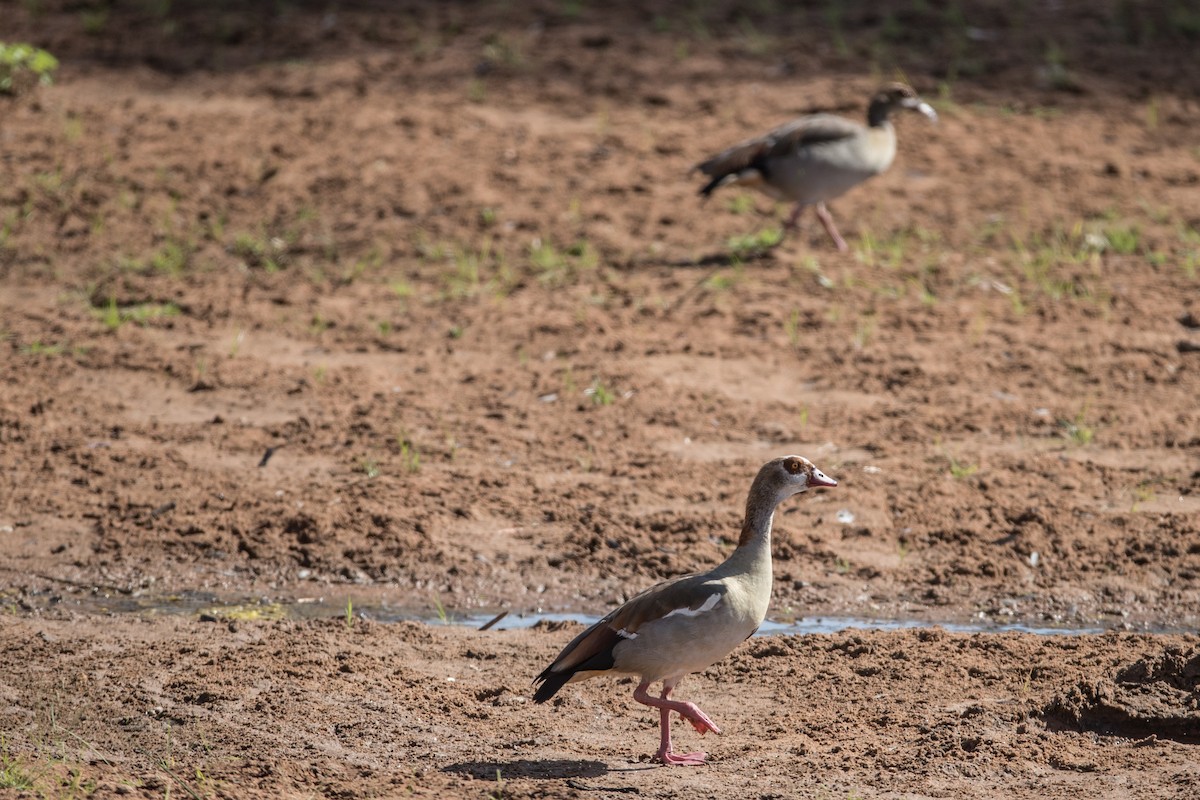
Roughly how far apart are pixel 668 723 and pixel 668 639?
0.35m

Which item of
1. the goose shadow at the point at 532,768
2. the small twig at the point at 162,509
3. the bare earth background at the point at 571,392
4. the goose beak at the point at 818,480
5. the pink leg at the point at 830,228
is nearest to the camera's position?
the goose shadow at the point at 532,768

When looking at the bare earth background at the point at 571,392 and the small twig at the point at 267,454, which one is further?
the small twig at the point at 267,454

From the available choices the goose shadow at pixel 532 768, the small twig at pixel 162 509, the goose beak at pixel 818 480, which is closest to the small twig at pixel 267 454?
the small twig at pixel 162 509

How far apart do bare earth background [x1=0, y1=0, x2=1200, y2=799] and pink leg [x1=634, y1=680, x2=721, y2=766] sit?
4.1 inches

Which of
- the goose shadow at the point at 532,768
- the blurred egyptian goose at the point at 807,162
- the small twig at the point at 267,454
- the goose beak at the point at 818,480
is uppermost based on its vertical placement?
the blurred egyptian goose at the point at 807,162

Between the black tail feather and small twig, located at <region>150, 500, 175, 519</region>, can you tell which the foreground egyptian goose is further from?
small twig, located at <region>150, 500, 175, 519</region>

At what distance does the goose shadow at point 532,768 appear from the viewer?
5562mm

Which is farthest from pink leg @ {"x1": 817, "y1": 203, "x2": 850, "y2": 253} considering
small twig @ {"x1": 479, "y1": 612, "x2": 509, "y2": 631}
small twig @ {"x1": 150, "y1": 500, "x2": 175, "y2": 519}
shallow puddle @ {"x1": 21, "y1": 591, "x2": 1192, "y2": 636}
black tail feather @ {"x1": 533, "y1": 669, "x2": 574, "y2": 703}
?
black tail feather @ {"x1": 533, "y1": 669, "x2": 574, "y2": 703}

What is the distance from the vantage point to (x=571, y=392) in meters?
9.37

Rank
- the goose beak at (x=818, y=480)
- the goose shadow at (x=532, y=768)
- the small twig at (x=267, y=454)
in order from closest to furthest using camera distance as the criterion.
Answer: the goose shadow at (x=532, y=768) < the goose beak at (x=818, y=480) < the small twig at (x=267, y=454)

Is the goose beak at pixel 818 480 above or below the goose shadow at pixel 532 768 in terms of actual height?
above

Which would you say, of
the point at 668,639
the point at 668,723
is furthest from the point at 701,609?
the point at 668,723

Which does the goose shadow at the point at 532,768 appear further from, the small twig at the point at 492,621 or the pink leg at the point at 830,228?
the pink leg at the point at 830,228

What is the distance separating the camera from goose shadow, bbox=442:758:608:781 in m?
Answer: 5.56
